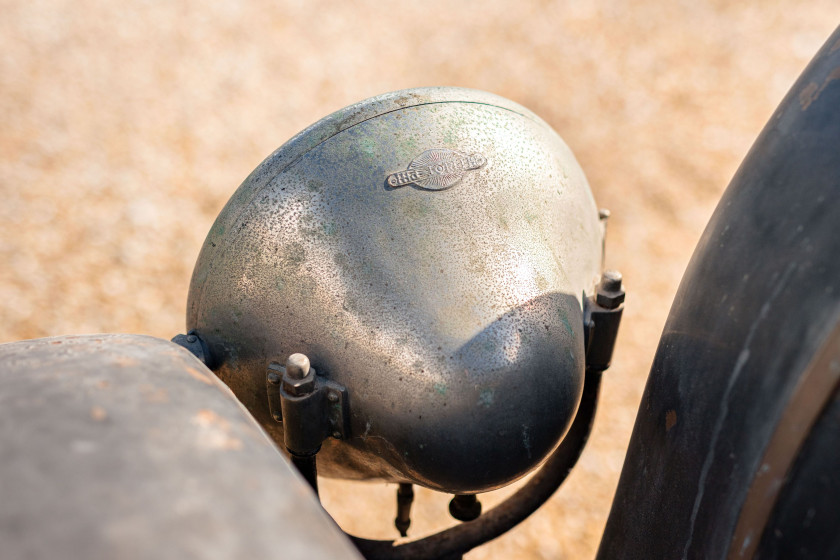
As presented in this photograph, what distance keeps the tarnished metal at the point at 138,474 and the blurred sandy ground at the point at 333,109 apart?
2.24 meters

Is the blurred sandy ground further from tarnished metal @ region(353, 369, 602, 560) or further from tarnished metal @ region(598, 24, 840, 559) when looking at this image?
tarnished metal @ region(598, 24, 840, 559)

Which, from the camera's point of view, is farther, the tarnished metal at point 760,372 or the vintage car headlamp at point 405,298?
the vintage car headlamp at point 405,298

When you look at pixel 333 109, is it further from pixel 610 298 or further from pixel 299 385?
pixel 299 385

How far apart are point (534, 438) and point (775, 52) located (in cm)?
554

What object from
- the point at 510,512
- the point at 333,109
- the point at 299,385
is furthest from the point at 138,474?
the point at 333,109

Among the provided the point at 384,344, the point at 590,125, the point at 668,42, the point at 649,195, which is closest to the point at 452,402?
the point at 384,344

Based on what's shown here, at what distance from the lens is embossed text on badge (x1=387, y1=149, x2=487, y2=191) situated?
123cm

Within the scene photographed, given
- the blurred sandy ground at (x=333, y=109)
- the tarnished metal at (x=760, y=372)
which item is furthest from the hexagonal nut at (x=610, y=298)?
the blurred sandy ground at (x=333, y=109)

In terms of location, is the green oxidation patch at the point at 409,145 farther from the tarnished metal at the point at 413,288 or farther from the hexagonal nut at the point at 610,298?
the hexagonal nut at the point at 610,298

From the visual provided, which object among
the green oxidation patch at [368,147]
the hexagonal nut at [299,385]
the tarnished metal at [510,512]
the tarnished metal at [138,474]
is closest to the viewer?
the tarnished metal at [138,474]

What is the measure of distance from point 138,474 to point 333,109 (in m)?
4.54

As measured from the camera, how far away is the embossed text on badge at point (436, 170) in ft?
4.02

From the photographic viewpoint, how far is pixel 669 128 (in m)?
5.21

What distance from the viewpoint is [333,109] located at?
511cm
